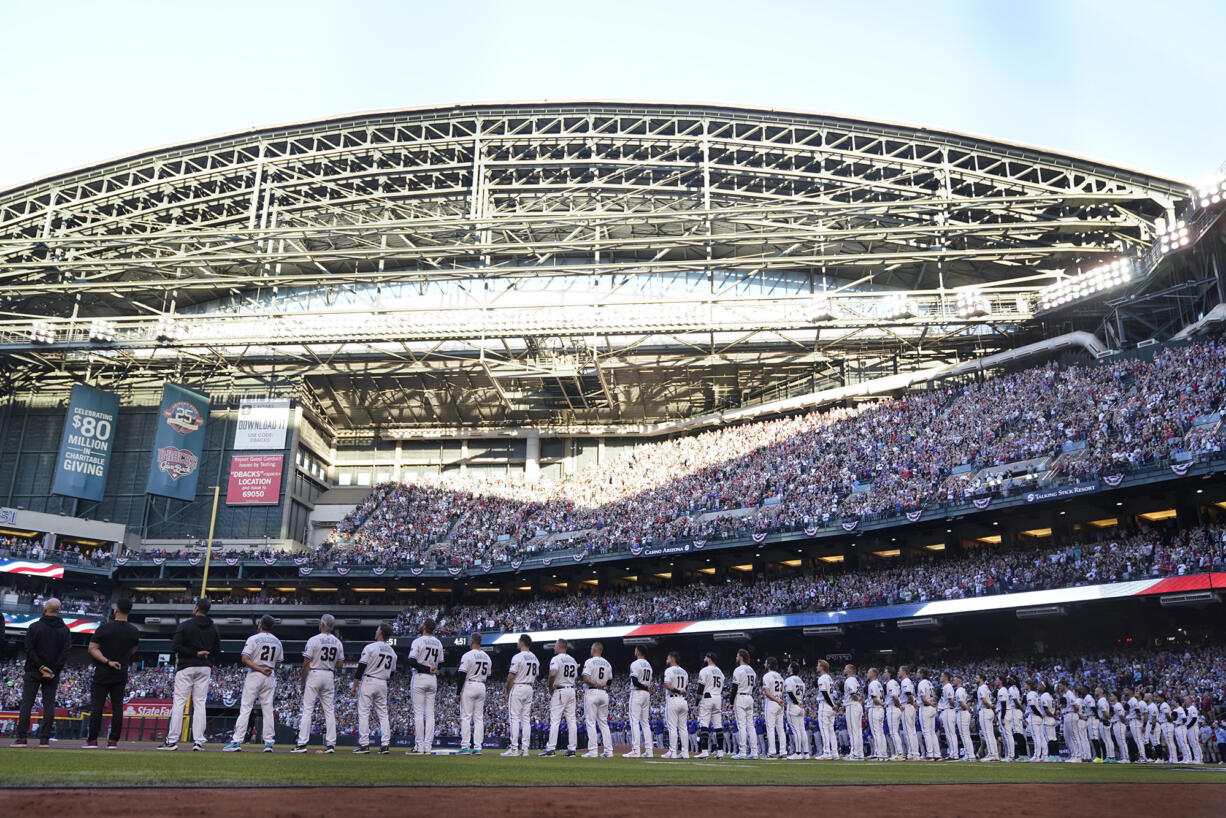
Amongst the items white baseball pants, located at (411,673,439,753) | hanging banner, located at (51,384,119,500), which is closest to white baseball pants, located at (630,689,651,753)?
white baseball pants, located at (411,673,439,753)

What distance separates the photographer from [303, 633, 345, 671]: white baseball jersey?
13.2 m

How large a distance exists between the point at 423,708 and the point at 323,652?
188 cm

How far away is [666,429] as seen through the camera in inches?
2368

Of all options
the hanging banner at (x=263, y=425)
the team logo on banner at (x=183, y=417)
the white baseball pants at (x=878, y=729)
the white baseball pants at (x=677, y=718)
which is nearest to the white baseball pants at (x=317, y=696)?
the white baseball pants at (x=677, y=718)

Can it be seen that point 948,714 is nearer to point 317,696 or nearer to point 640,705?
point 640,705

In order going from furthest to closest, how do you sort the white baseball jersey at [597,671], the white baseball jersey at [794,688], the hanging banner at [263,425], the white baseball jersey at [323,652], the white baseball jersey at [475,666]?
1. the hanging banner at [263,425]
2. the white baseball jersey at [794,688]
3. the white baseball jersey at [597,671]
4. the white baseball jersey at [475,666]
5. the white baseball jersey at [323,652]

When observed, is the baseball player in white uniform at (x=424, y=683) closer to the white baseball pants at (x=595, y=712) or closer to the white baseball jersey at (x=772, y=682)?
the white baseball pants at (x=595, y=712)

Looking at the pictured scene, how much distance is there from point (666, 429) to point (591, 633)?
20007mm

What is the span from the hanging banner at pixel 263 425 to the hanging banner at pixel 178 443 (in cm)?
243

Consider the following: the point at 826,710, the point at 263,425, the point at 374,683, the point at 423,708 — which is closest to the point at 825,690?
the point at 826,710

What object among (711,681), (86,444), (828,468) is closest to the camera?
(711,681)

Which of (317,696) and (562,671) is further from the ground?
(562,671)

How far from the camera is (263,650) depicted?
1288 centimetres

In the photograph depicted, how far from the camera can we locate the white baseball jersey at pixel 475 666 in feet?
48.8
